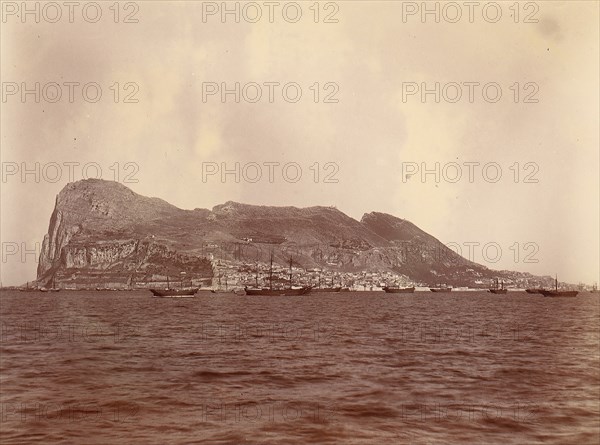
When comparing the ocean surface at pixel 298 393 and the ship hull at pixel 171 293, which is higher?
the ocean surface at pixel 298 393

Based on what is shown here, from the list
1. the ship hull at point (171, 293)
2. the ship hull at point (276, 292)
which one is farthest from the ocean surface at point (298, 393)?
Result: the ship hull at point (276, 292)

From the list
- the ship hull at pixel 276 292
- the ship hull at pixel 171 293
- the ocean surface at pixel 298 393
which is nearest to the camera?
the ocean surface at pixel 298 393

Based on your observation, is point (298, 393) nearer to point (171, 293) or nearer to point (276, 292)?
point (171, 293)

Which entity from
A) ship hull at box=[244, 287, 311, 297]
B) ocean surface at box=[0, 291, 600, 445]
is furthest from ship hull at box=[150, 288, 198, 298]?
ocean surface at box=[0, 291, 600, 445]

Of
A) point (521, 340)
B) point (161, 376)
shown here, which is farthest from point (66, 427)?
point (521, 340)

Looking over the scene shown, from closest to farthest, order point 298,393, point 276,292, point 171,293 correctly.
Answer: point 298,393 → point 171,293 → point 276,292

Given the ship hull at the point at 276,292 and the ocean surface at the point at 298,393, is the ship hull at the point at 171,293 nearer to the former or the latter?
the ship hull at the point at 276,292

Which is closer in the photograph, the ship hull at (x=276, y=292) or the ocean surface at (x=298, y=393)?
the ocean surface at (x=298, y=393)

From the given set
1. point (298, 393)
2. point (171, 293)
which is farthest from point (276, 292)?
point (298, 393)

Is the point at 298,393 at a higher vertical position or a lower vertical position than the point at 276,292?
higher

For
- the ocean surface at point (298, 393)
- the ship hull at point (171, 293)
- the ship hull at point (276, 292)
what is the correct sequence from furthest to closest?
the ship hull at point (276, 292)
the ship hull at point (171, 293)
the ocean surface at point (298, 393)

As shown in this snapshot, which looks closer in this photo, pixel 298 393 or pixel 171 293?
pixel 298 393

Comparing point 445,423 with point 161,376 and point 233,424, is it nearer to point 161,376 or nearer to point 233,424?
point 233,424
